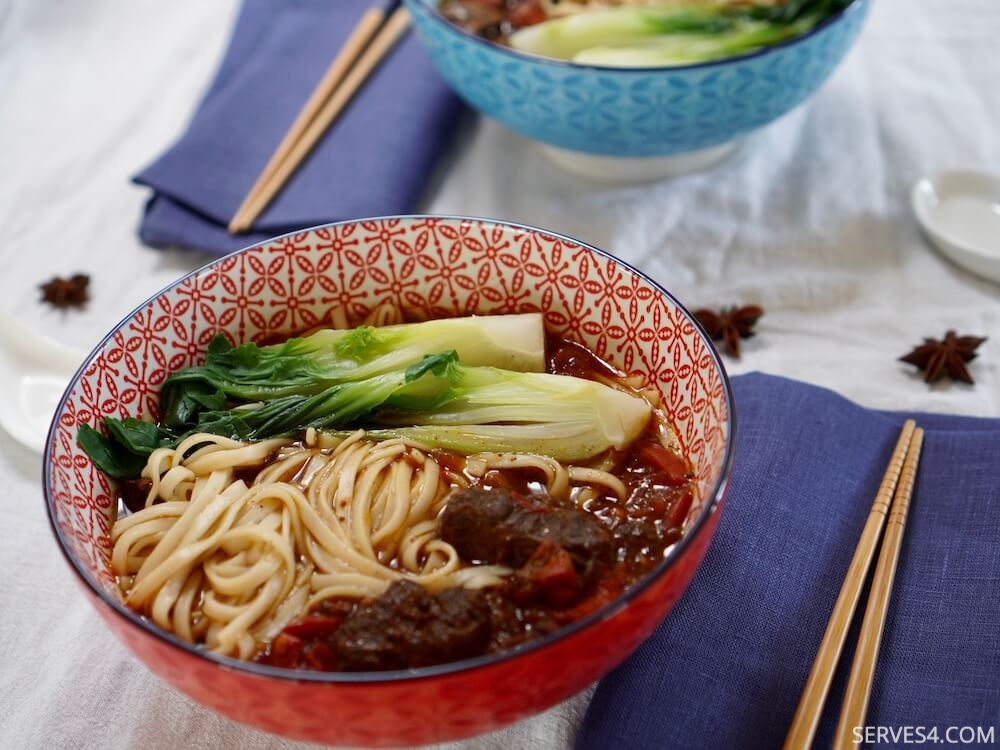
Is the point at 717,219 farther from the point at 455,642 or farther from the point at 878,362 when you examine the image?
the point at 455,642

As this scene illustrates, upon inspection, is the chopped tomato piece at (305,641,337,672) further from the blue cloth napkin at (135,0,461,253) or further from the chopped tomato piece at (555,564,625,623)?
the blue cloth napkin at (135,0,461,253)

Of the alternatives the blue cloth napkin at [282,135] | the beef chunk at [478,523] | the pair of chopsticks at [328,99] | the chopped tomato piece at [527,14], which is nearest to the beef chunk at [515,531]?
the beef chunk at [478,523]

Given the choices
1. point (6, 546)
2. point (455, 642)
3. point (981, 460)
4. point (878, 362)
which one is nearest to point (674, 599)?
point (455, 642)

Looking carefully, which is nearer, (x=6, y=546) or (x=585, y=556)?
(x=585, y=556)

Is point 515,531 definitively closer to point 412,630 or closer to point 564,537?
point 564,537

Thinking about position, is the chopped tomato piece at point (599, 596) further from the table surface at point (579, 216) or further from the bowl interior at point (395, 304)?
the table surface at point (579, 216)

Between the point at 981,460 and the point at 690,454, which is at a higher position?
the point at 690,454
